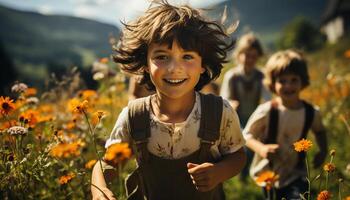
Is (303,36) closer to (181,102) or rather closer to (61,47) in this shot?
(181,102)

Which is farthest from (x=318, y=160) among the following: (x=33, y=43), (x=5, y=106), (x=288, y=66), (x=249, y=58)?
(x=33, y=43)

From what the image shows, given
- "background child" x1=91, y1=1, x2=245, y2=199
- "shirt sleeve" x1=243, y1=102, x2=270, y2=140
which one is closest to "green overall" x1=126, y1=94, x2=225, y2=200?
"background child" x1=91, y1=1, x2=245, y2=199

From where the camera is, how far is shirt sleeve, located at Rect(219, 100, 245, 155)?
2.32 metres

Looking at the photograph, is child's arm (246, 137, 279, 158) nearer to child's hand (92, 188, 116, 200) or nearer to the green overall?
the green overall

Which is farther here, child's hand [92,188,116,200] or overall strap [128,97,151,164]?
overall strap [128,97,151,164]

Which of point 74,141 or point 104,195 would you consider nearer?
point 104,195

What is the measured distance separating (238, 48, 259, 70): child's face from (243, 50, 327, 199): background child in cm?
183

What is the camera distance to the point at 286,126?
354 cm

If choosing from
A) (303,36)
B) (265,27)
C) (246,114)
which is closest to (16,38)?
(265,27)

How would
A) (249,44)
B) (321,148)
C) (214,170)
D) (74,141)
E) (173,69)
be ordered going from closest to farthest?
(214,170), (173,69), (74,141), (321,148), (249,44)

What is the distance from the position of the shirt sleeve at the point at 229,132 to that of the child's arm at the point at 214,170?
1.5 inches

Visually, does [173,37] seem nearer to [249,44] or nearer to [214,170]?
[214,170]

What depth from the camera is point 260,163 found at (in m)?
3.59

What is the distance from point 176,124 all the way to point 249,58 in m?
3.54
